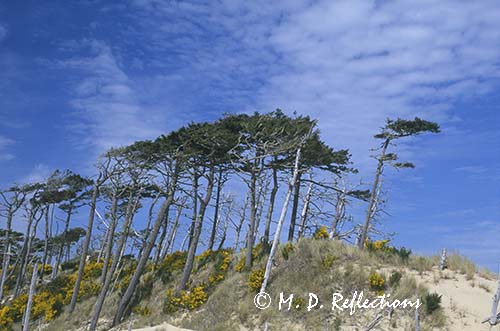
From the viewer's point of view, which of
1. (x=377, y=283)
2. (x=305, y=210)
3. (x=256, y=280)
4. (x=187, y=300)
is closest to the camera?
(x=377, y=283)

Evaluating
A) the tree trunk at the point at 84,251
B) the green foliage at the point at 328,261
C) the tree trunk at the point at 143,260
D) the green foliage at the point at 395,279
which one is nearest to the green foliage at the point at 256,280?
the green foliage at the point at 328,261

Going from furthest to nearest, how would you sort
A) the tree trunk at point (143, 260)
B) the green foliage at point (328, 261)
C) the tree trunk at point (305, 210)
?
the tree trunk at point (305, 210) → the tree trunk at point (143, 260) → the green foliage at point (328, 261)

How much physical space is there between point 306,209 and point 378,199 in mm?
6624

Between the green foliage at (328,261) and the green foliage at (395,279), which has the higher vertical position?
the green foliage at (328,261)

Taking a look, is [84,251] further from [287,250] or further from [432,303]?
[432,303]

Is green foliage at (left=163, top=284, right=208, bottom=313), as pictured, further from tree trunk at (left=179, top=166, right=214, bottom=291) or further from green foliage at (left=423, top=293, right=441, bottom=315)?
green foliage at (left=423, top=293, right=441, bottom=315)

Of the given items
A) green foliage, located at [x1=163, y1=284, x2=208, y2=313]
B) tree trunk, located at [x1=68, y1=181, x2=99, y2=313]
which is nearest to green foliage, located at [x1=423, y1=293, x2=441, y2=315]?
green foliage, located at [x1=163, y1=284, x2=208, y2=313]

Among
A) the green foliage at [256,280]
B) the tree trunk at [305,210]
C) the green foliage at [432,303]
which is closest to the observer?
the green foliage at [432,303]

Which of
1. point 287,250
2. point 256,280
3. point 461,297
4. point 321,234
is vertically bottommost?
point 256,280

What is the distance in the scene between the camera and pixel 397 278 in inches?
708

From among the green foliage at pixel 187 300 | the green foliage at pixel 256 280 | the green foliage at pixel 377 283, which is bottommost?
the green foliage at pixel 187 300

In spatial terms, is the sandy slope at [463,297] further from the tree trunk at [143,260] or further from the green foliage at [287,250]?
the tree trunk at [143,260]

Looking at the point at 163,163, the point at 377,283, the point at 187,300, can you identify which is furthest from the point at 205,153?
the point at 377,283

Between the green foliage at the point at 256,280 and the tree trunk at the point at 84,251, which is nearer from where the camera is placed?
the green foliage at the point at 256,280
